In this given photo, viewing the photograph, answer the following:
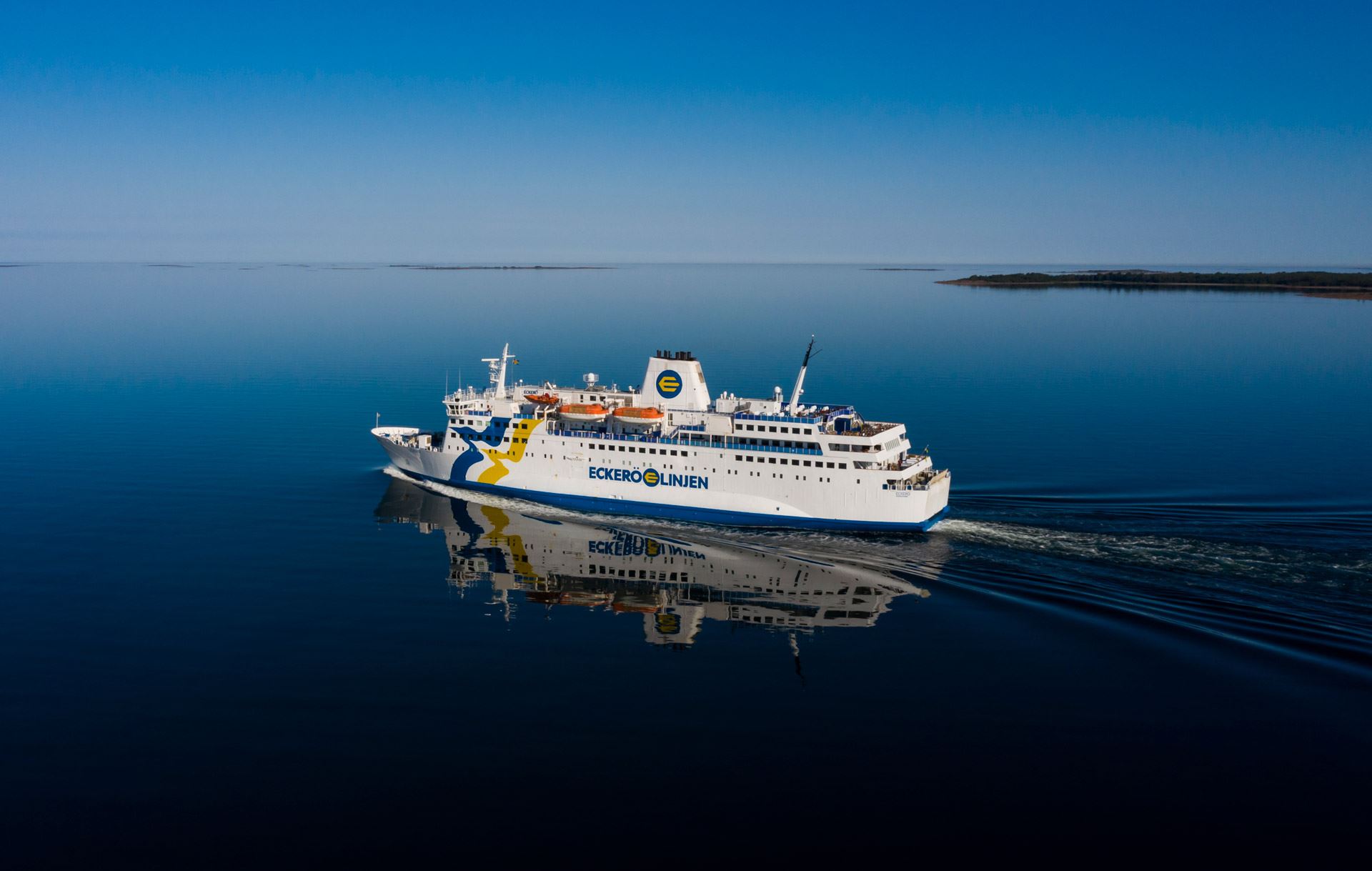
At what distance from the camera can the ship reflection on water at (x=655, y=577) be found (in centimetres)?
3148

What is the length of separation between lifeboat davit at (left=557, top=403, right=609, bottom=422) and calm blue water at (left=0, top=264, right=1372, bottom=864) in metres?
5.49

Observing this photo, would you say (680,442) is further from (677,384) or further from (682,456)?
(677,384)

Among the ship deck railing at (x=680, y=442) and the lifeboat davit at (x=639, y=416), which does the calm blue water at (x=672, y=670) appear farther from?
the lifeboat davit at (x=639, y=416)

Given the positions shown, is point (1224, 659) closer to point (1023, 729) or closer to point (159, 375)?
point (1023, 729)

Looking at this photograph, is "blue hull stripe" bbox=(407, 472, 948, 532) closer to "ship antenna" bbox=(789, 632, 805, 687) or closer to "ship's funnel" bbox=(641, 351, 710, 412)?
"ship's funnel" bbox=(641, 351, 710, 412)

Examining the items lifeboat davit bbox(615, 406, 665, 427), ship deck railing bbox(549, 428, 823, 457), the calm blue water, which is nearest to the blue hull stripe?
the calm blue water

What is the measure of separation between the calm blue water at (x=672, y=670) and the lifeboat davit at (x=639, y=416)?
18.8ft

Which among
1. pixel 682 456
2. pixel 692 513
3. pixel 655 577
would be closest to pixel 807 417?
pixel 682 456

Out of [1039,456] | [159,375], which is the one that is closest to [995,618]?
[1039,456]

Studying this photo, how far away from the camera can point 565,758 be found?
21625mm

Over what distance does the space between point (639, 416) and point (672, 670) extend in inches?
818

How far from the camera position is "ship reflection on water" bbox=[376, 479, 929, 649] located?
103ft

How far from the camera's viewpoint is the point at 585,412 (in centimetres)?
4644

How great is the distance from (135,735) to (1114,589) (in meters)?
31.2
